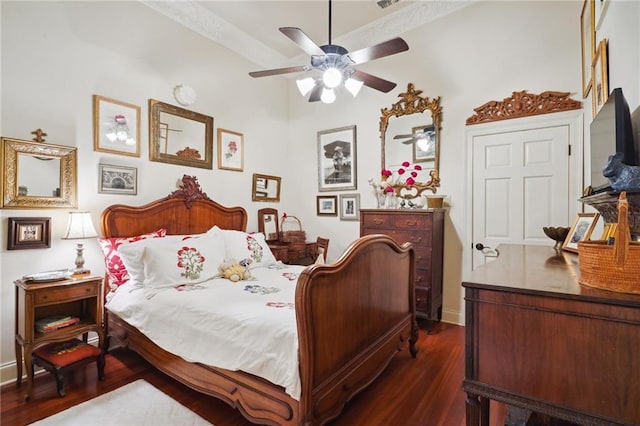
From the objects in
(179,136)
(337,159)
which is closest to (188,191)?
(179,136)

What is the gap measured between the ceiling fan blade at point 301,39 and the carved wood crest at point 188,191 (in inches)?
78.9

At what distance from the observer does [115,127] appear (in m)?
2.96

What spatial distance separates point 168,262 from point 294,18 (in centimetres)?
316

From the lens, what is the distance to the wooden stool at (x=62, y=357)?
216 centimetres

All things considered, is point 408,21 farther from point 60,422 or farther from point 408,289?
point 60,422

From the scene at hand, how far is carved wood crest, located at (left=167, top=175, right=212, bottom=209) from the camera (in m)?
3.44

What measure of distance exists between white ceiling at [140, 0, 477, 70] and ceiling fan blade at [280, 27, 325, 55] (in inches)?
62.9

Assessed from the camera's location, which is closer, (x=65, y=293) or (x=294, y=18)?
(x=65, y=293)

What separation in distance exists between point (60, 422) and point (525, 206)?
4076 mm

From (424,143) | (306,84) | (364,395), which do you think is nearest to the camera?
(364,395)

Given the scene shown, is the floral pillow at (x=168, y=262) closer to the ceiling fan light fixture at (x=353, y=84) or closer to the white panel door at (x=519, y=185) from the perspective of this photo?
the ceiling fan light fixture at (x=353, y=84)

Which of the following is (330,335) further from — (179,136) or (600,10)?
(179,136)

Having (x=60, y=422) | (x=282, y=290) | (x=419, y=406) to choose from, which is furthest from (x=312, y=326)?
(x=60, y=422)

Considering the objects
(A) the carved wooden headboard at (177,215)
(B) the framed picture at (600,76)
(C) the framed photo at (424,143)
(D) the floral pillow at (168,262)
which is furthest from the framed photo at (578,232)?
(A) the carved wooden headboard at (177,215)
